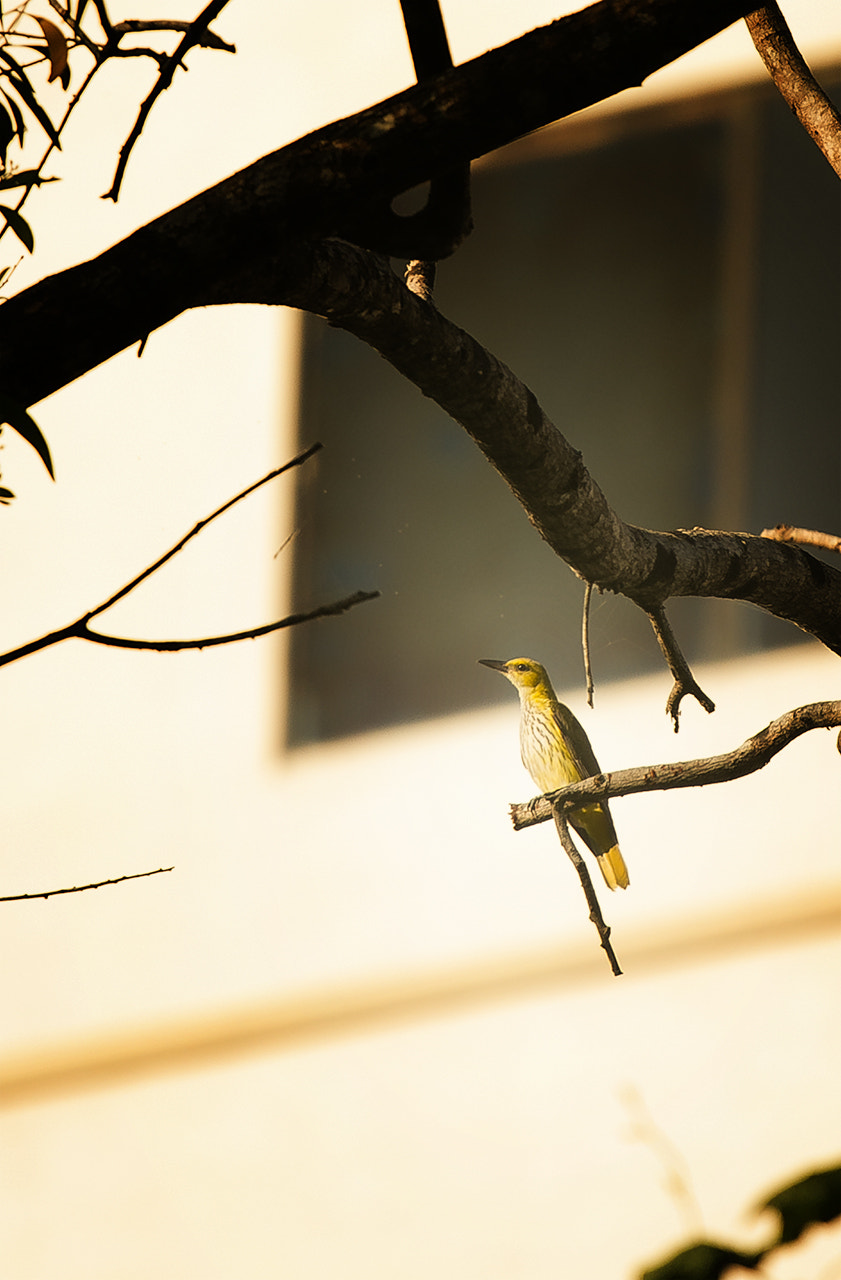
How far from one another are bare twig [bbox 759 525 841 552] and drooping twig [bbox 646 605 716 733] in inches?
5.9

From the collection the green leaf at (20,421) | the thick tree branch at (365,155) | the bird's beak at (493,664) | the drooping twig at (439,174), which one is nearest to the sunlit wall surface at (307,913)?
the bird's beak at (493,664)

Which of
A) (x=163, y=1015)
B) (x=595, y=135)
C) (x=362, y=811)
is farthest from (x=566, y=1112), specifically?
(x=595, y=135)

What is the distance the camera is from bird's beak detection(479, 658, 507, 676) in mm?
1261

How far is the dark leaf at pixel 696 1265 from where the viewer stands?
1.31 ft

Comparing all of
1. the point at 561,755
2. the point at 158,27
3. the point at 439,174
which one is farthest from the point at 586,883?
the point at 158,27

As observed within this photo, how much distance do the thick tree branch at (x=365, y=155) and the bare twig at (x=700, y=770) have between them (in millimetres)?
724

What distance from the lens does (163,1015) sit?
141cm

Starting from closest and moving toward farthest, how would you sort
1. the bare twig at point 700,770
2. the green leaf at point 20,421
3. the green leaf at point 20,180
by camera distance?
the green leaf at point 20,421, the green leaf at point 20,180, the bare twig at point 700,770

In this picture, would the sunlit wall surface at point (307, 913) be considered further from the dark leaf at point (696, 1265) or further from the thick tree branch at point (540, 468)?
the dark leaf at point (696, 1265)

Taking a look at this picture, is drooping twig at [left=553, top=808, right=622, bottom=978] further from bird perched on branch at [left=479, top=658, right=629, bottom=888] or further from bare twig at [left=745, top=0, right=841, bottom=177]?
bare twig at [left=745, top=0, right=841, bottom=177]

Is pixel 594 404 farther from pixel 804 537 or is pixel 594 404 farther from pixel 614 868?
pixel 614 868

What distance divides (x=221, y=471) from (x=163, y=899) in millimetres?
545

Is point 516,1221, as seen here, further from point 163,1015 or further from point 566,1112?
point 163,1015

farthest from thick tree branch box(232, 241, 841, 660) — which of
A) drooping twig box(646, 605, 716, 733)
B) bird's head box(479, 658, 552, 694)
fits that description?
bird's head box(479, 658, 552, 694)
